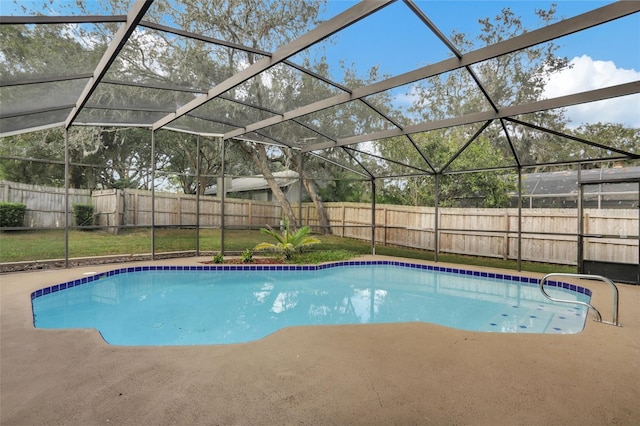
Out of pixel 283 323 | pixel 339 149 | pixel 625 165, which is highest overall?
pixel 339 149

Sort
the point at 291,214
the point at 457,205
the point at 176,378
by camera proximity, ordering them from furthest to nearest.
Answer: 1. the point at 291,214
2. the point at 457,205
3. the point at 176,378

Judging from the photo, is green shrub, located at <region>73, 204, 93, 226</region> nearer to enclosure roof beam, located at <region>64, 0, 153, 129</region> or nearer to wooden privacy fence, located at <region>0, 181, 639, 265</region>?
wooden privacy fence, located at <region>0, 181, 639, 265</region>

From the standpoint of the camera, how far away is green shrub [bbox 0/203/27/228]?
7780mm

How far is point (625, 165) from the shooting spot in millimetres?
7137

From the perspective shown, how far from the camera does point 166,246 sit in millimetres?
10656

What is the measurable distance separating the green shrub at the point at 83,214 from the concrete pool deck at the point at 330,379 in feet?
23.9

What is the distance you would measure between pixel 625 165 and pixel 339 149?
651 cm

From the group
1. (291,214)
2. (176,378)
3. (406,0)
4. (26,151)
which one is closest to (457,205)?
(291,214)

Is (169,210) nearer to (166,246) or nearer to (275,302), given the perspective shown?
(166,246)

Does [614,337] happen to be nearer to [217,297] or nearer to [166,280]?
[217,297]

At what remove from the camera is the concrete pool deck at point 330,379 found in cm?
189

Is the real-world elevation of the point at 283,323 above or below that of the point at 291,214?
below

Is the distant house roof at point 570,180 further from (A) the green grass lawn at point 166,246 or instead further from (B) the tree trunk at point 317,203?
(B) the tree trunk at point 317,203

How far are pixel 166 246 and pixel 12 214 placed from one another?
12.5 feet
